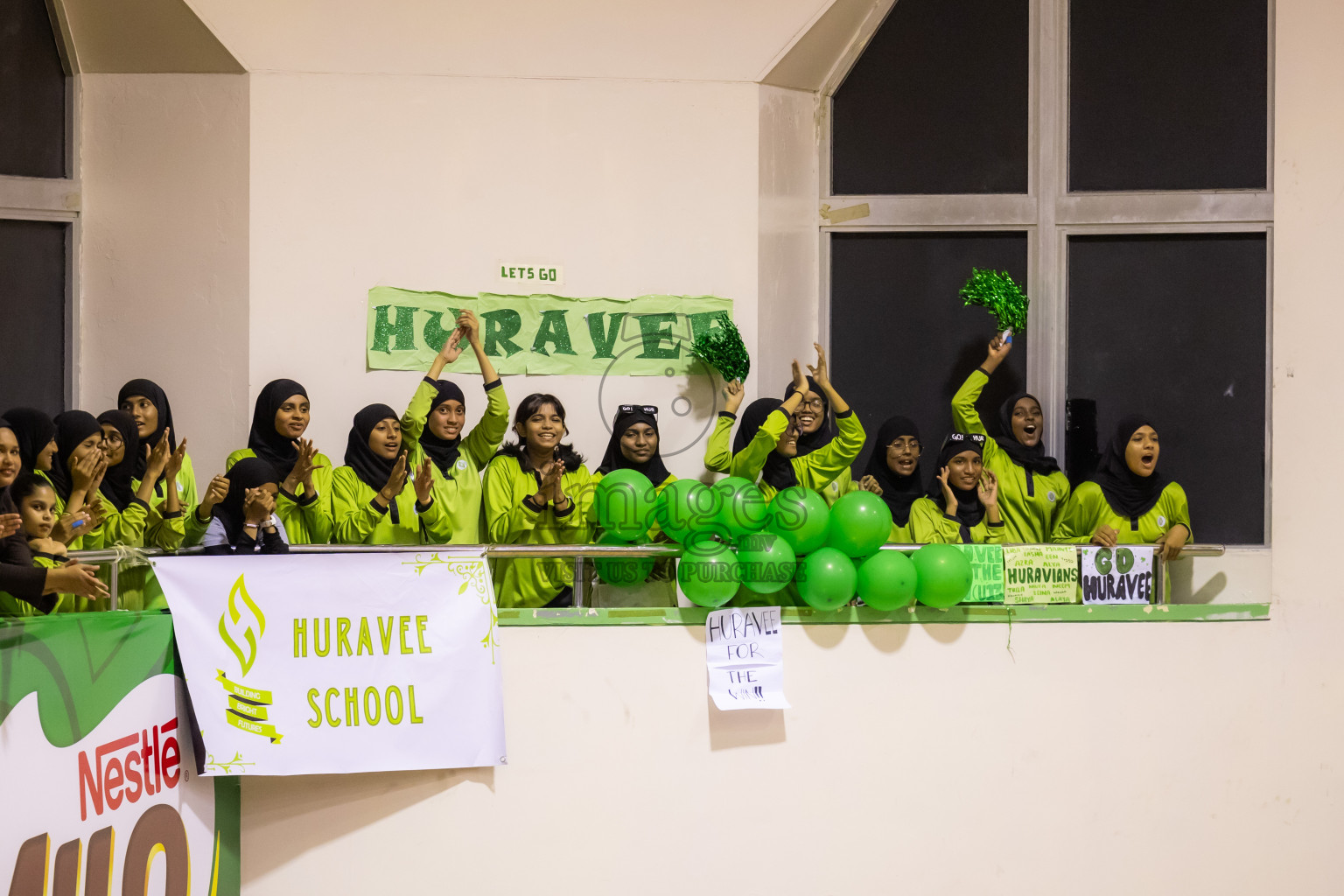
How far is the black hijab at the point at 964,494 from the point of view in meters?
4.53

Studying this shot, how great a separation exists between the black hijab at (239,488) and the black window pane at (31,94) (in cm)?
250

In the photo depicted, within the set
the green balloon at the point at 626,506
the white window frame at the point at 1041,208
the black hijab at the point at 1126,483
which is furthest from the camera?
the white window frame at the point at 1041,208

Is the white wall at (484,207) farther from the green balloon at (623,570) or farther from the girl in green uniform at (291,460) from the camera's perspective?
the green balloon at (623,570)

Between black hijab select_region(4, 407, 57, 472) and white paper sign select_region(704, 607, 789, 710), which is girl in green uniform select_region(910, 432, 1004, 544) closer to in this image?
white paper sign select_region(704, 607, 789, 710)

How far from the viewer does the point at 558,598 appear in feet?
13.4

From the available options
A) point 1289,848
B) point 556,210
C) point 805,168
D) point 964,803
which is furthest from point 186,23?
point 1289,848

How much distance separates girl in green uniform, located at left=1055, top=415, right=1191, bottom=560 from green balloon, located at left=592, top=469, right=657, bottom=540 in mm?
1800

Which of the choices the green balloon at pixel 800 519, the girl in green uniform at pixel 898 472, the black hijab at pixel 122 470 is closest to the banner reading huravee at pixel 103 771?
the black hijab at pixel 122 470

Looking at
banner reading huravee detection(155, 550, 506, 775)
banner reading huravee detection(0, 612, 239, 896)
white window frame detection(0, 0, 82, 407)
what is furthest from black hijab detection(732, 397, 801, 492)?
white window frame detection(0, 0, 82, 407)

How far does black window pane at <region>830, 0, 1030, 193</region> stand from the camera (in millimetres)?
5531

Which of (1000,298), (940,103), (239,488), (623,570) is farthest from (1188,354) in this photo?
(239,488)

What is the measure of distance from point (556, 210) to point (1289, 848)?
3842 mm

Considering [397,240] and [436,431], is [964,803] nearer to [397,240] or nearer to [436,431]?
[436,431]

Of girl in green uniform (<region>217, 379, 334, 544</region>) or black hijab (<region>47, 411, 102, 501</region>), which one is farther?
girl in green uniform (<region>217, 379, 334, 544</region>)
